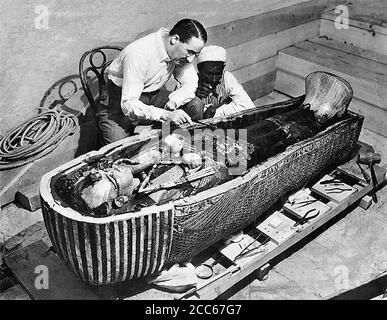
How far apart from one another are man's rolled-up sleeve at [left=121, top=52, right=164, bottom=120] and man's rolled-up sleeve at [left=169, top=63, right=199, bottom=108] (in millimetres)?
299

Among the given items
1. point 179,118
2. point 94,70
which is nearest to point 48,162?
point 94,70

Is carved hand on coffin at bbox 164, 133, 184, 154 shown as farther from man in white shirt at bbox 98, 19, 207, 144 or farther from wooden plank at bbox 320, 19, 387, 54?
wooden plank at bbox 320, 19, 387, 54

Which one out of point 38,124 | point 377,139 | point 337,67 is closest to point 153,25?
point 38,124

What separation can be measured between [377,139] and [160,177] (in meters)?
2.60

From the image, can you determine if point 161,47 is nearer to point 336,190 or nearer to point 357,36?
point 336,190

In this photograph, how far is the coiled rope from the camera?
138 inches

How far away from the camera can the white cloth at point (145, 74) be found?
3.41 metres

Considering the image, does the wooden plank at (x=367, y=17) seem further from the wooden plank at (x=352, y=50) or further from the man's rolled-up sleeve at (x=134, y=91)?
the man's rolled-up sleeve at (x=134, y=91)

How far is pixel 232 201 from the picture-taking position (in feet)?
9.40

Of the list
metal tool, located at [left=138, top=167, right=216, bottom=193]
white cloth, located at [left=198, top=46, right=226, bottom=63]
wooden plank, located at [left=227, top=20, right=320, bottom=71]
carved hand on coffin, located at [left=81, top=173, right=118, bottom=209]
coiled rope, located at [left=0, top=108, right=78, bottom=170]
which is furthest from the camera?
wooden plank, located at [left=227, top=20, right=320, bottom=71]

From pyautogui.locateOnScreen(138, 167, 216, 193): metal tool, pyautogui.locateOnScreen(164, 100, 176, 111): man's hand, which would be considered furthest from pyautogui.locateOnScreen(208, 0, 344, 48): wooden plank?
pyautogui.locateOnScreen(138, 167, 216, 193): metal tool

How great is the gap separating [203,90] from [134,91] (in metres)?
0.65

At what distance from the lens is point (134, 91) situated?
11.3 feet
